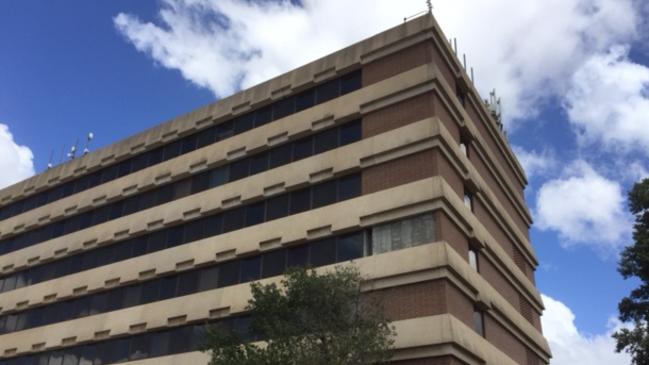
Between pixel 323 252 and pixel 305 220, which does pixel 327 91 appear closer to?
pixel 305 220

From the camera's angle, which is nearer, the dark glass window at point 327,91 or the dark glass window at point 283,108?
the dark glass window at point 327,91

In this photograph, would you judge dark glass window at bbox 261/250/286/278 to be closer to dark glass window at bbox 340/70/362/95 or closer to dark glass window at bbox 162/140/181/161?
dark glass window at bbox 340/70/362/95

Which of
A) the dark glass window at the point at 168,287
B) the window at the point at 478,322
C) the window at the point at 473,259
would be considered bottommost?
the window at the point at 478,322

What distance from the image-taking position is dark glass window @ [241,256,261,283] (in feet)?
94.1

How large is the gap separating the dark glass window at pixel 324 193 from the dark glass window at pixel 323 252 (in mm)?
1843

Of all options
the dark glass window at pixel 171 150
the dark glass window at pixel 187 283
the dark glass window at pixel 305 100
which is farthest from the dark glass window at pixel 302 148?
the dark glass window at pixel 171 150

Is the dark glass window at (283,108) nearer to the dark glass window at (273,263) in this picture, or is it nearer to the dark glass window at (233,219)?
the dark glass window at (233,219)

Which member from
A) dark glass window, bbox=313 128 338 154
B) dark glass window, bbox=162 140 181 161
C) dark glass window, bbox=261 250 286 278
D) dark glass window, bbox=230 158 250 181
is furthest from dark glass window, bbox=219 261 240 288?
dark glass window, bbox=162 140 181 161

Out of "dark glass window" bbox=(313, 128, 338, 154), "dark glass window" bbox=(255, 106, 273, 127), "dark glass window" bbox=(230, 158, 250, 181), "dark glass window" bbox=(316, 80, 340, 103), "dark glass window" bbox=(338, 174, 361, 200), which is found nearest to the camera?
"dark glass window" bbox=(338, 174, 361, 200)

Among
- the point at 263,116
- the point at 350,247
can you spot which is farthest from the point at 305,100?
the point at 350,247

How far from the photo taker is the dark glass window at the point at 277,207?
2934cm

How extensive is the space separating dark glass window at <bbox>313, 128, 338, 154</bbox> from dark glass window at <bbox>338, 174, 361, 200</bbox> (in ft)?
6.68

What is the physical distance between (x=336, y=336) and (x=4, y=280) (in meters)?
30.7

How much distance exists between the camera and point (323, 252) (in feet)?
88.2
